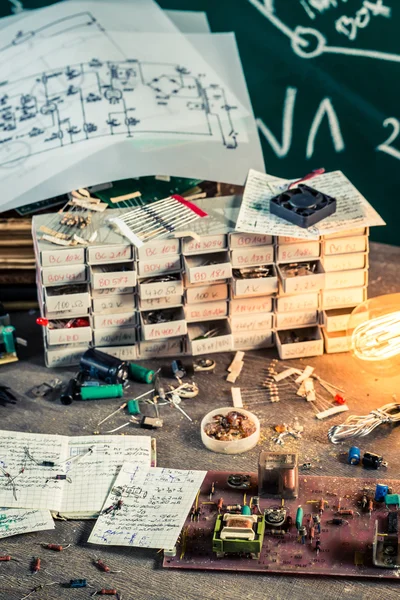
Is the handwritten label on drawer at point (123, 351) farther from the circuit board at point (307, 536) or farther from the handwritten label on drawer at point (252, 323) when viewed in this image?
the circuit board at point (307, 536)

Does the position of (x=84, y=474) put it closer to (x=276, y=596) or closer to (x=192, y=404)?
(x=192, y=404)

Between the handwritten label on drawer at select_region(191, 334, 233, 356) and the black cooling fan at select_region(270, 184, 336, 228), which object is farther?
the handwritten label on drawer at select_region(191, 334, 233, 356)

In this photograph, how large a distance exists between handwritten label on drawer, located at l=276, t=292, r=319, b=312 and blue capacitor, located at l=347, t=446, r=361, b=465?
734 mm

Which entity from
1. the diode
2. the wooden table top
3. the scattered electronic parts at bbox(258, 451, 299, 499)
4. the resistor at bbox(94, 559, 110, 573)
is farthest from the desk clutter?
the resistor at bbox(94, 559, 110, 573)

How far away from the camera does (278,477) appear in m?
3.54

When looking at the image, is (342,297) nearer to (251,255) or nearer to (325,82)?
(251,255)

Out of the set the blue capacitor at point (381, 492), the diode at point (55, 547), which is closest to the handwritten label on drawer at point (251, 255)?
the blue capacitor at point (381, 492)

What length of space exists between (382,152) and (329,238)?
3.36 feet

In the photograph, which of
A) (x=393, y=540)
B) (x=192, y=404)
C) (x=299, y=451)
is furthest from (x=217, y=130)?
(x=393, y=540)

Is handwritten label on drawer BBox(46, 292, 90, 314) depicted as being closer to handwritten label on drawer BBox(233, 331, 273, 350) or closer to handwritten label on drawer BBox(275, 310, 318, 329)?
handwritten label on drawer BBox(233, 331, 273, 350)

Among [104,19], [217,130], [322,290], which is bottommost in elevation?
[322,290]

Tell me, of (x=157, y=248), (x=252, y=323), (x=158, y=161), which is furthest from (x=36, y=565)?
(x=158, y=161)

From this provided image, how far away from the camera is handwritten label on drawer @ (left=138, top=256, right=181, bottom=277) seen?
408 centimetres

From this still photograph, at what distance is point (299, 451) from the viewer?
3.79m
